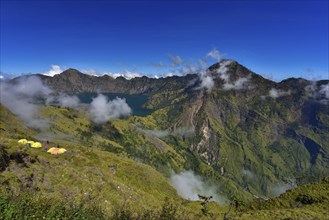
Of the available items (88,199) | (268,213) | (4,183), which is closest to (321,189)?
(268,213)

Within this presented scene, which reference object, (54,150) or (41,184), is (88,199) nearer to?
(41,184)

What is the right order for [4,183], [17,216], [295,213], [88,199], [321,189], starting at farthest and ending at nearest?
[321,189], [295,213], [88,199], [4,183], [17,216]

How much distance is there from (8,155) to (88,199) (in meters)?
16.1

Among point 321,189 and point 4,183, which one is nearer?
point 4,183

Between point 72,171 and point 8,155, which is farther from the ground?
point 8,155

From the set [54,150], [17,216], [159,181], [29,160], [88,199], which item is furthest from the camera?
[159,181]

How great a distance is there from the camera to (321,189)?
67562 mm

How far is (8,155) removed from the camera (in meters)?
46.3

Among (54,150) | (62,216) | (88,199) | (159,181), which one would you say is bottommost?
(159,181)

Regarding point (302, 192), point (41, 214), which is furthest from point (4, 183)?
point (302, 192)

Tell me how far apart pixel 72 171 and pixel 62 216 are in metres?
38.4

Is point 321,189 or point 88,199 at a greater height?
point 88,199

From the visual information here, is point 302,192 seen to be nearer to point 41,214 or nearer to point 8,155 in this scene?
point 8,155

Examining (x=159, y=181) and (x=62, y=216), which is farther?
(x=159, y=181)
